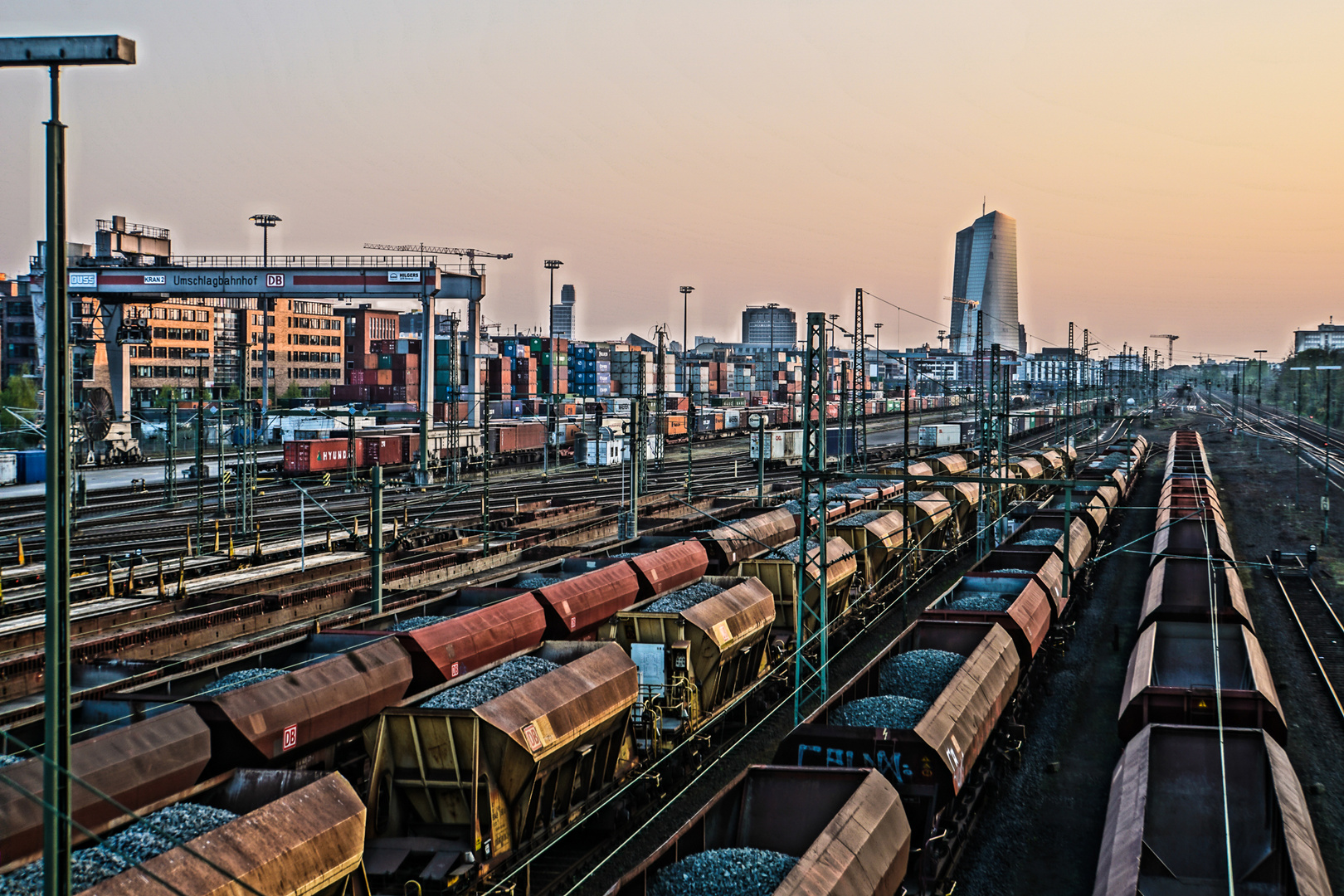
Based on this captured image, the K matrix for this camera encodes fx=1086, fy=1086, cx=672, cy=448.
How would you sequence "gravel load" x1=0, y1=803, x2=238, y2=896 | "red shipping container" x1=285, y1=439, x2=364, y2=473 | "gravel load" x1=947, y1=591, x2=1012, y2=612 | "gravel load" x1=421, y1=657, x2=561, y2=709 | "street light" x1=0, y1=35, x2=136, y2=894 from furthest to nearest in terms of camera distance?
"red shipping container" x1=285, y1=439, x2=364, y2=473 → "gravel load" x1=947, y1=591, x2=1012, y2=612 → "gravel load" x1=421, y1=657, x2=561, y2=709 → "gravel load" x1=0, y1=803, x2=238, y2=896 → "street light" x1=0, y1=35, x2=136, y2=894

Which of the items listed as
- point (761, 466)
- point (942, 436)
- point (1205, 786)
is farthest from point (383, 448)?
point (1205, 786)

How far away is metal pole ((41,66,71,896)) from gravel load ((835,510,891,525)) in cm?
2954

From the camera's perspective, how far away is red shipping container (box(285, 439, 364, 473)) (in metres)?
66.4

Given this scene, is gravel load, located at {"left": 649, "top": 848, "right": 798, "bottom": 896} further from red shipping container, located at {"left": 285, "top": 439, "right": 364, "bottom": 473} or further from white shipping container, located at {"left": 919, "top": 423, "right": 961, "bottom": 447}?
white shipping container, located at {"left": 919, "top": 423, "right": 961, "bottom": 447}

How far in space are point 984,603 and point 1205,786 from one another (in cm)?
995

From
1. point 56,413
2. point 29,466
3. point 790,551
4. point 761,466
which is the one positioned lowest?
point 29,466

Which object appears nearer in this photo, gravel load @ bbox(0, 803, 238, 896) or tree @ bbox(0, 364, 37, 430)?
gravel load @ bbox(0, 803, 238, 896)

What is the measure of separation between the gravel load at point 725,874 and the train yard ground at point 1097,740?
18.8ft

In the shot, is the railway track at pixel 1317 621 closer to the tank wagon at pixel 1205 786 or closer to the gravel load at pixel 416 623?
the tank wagon at pixel 1205 786

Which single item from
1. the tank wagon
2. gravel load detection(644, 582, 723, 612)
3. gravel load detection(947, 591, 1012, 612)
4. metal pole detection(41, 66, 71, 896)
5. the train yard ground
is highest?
metal pole detection(41, 66, 71, 896)

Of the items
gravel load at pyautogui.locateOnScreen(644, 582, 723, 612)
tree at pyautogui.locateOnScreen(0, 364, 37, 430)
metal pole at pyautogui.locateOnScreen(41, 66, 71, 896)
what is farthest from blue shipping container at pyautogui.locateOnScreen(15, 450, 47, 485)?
metal pole at pyautogui.locateOnScreen(41, 66, 71, 896)

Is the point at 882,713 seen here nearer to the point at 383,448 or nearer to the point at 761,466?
the point at 761,466

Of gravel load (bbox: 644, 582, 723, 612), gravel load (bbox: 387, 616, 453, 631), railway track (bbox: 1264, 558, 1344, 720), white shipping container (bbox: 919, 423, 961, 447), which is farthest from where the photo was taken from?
white shipping container (bbox: 919, 423, 961, 447)

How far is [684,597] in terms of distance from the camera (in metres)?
23.0
